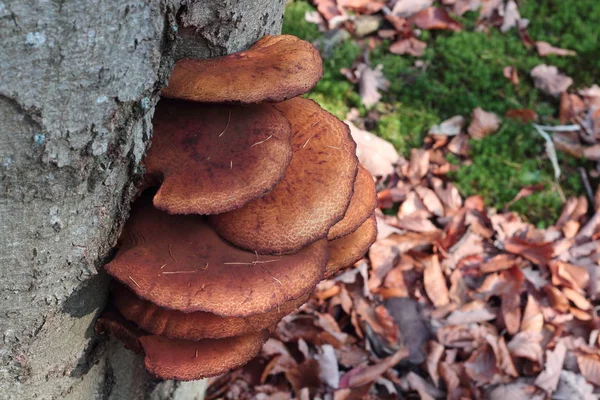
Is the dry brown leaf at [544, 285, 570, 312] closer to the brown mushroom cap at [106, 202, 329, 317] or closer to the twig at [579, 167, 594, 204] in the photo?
the twig at [579, 167, 594, 204]

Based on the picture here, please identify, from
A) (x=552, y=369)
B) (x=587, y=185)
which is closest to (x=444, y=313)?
(x=552, y=369)

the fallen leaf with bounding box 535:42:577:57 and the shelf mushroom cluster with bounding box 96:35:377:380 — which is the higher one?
the shelf mushroom cluster with bounding box 96:35:377:380

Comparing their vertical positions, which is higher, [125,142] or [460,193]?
[125,142]

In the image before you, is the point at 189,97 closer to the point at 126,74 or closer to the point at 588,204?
the point at 126,74

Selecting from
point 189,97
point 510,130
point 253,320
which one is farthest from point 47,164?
point 510,130

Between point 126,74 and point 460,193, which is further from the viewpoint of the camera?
point 460,193

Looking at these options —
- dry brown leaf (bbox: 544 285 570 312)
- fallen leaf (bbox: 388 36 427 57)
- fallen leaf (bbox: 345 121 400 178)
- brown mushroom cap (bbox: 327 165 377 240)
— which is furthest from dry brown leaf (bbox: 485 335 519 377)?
fallen leaf (bbox: 388 36 427 57)

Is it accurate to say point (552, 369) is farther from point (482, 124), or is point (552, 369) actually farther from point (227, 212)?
point (227, 212)
